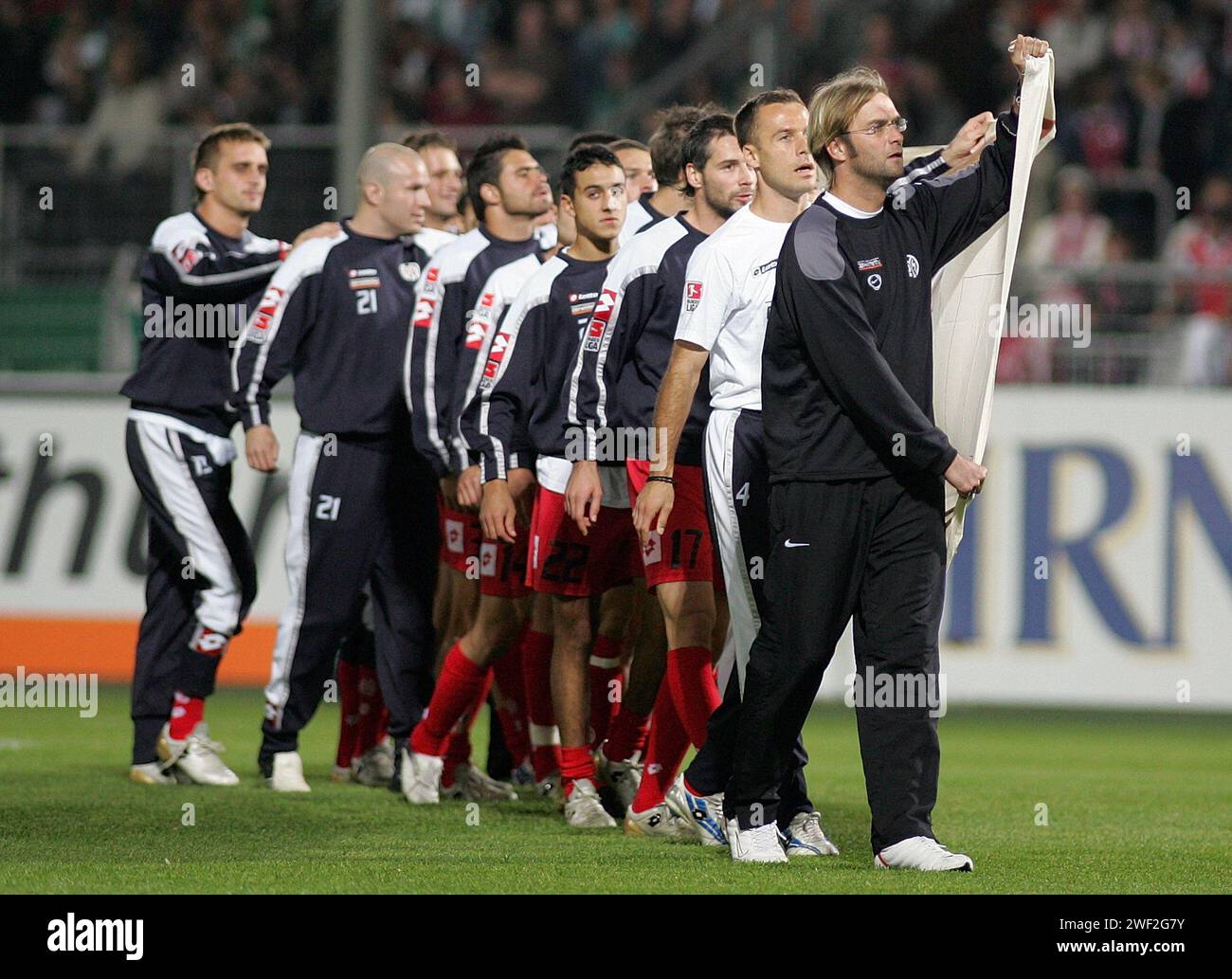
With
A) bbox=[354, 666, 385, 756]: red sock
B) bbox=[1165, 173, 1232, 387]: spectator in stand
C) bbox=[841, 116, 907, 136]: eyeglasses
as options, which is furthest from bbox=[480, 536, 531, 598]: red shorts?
bbox=[1165, 173, 1232, 387]: spectator in stand

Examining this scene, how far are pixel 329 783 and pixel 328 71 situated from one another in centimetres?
1030

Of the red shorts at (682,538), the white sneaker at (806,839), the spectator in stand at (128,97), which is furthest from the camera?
the spectator in stand at (128,97)

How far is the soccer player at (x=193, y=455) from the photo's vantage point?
8.98 meters

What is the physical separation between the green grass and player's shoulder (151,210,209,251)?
7.97ft

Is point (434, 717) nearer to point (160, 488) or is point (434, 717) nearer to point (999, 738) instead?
point (160, 488)

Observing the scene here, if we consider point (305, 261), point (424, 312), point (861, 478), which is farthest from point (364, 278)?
point (861, 478)

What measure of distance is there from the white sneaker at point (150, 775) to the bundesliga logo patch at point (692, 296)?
3.65m

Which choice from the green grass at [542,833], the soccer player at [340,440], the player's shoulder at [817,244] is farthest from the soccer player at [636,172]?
the green grass at [542,833]

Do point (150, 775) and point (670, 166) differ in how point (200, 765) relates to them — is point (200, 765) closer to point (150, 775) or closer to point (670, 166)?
point (150, 775)

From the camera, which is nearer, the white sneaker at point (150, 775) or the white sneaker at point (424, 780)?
the white sneaker at point (424, 780)

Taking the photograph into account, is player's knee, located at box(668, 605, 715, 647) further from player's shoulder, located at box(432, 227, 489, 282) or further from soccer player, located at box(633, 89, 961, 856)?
player's shoulder, located at box(432, 227, 489, 282)

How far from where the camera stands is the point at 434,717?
27.1ft

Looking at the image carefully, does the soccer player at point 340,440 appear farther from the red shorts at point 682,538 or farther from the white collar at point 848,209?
the white collar at point 848,209

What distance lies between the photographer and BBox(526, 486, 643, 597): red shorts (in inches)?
304
